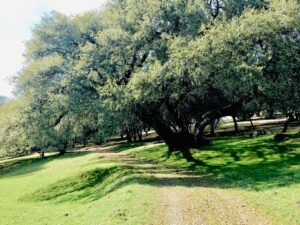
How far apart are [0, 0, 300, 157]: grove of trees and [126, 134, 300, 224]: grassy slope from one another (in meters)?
4.12

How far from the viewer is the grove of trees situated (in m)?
28.7

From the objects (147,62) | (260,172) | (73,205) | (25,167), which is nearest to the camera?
(73,205)

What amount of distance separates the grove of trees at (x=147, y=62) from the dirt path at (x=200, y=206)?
29.1 ft

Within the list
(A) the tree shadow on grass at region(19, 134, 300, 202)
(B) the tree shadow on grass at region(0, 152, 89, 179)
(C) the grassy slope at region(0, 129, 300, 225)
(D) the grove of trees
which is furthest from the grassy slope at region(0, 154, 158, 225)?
(B) the tree shadow on grass at region(0, 152, 89, 179)

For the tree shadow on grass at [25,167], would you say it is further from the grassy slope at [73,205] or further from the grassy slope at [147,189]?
the grassy slope at [73,205]

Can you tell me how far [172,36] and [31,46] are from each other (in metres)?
14.5

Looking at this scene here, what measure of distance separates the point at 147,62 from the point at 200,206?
64.0ft

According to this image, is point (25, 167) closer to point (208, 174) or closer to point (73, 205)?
point (73, 205)

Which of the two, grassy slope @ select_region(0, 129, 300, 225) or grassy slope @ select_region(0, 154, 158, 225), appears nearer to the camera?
grassy slope @ select_region(0, 129, 300, 225)

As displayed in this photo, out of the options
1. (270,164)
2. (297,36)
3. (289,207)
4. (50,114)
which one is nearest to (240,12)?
(297,36)

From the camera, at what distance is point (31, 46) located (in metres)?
37.8

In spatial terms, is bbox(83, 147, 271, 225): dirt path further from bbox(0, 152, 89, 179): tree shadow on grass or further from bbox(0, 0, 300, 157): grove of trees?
bbox(0, 152, 89, 179): tree shadow on grass

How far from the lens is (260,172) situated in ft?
88.4

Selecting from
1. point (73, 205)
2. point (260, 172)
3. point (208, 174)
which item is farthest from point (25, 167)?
point (260, 172)
